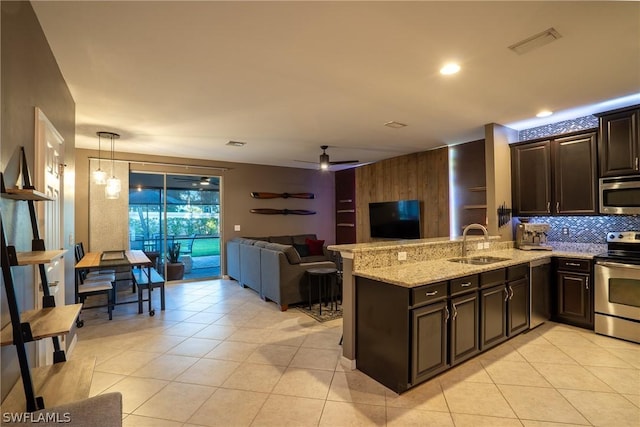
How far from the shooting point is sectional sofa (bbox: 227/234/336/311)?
443 centimetres

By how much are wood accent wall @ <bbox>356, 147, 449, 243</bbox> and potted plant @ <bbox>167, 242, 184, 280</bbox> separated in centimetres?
399

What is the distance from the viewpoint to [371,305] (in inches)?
101

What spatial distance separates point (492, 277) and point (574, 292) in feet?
5.14

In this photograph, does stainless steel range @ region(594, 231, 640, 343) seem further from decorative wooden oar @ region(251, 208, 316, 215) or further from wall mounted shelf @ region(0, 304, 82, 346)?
decorative wooden oar @ region(251, 208, 316, 215)

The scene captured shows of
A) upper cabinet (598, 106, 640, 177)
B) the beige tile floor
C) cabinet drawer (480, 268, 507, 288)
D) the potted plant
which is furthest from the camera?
the potted plant

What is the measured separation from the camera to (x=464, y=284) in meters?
2.64

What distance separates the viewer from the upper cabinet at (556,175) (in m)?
3.68

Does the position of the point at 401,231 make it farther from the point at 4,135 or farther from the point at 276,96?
the point at 4,135

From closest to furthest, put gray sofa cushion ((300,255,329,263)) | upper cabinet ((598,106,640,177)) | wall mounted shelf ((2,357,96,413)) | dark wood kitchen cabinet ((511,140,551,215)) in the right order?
wall mounted shelf ((2,357,96,413)), upper cabinet ((598,106,640,177)), dark wood kitchen cabinet ((511,140,551,215)), gray sofa cushion ((300,255,329,263))

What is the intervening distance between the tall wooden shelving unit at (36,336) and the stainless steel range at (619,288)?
4.59 meters

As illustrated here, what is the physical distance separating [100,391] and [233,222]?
4599mm

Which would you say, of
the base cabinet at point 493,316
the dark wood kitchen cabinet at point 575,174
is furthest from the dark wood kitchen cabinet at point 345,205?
the base cabinet at point 493,316

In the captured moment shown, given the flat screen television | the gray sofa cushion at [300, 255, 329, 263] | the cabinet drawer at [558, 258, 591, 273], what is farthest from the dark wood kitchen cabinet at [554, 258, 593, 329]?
the gray sofa cushion at [300, 255, 329, 263]

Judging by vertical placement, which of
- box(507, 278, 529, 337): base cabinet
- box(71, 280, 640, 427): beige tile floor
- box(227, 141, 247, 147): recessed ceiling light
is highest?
box(227, 141, 247, 147): recessed ceiling light
